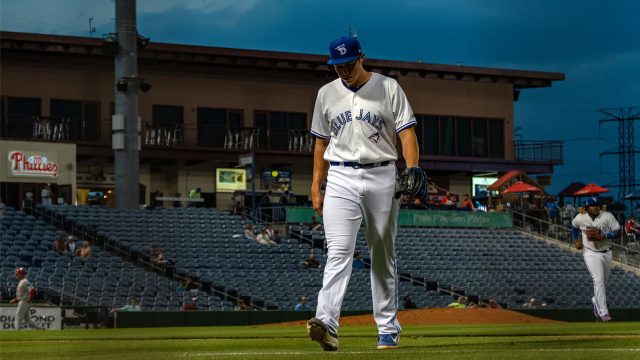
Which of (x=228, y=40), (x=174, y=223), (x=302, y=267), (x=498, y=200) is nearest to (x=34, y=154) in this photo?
(x=174, y=223)

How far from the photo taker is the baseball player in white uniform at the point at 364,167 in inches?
361

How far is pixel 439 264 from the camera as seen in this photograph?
3731 centimetres

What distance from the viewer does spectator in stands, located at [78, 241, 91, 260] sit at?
30.8 meters

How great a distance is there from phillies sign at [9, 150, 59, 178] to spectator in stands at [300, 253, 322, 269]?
425 inches

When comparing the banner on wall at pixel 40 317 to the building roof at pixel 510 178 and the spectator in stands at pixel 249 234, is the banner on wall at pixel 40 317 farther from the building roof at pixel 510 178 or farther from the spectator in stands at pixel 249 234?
the building roof at pixel 510 178

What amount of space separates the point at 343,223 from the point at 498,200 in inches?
1490

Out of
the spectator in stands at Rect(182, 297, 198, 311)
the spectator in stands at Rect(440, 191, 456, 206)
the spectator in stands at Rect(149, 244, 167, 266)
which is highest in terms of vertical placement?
the spectator in stands at Rect(440, 191, 456, 206)

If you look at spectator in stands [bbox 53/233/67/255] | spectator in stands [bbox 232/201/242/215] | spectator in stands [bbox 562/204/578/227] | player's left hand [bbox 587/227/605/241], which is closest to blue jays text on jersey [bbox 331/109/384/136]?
player's left hand [bbox 587/227/605/241]

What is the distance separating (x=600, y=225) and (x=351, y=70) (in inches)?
433

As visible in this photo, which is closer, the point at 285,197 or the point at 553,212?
the point at 553,212

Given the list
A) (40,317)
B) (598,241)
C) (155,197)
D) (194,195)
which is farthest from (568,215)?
(598,241)

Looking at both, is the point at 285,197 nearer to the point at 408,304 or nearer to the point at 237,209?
the point at 237,209

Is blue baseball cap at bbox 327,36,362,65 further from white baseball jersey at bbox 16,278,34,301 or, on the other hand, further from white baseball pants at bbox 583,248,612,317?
white baseball jersey at bbox 16,278,34,301

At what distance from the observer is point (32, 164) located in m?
40.2
